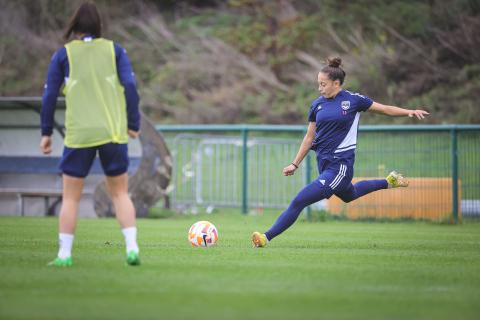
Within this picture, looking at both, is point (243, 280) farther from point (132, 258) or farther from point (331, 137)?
point (331, 137)

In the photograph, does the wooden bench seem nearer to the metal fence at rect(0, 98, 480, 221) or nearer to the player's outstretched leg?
the metal fence at rect(0, 98, 480, 221)

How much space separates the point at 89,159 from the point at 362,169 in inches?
463

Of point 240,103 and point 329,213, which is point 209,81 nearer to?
point 240,103

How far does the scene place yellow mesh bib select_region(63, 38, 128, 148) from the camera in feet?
24.6

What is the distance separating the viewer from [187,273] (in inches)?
295

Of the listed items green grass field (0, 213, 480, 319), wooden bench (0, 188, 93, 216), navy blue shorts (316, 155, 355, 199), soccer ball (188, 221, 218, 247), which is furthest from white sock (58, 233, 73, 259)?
wooden bench (0, 188, 93, 216)

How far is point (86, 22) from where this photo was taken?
24.8 feet

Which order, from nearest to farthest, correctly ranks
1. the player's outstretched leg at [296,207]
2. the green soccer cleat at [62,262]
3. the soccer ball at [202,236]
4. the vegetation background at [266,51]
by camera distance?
the green soccer cleat at [62,262]
the player's outstretched leg at [296,207]
the soccer ball at [202,236]
the vegetation background at [266,51]

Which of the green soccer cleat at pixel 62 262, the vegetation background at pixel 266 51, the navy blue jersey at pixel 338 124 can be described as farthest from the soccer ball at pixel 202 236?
the vegetation background at pixel 266 51

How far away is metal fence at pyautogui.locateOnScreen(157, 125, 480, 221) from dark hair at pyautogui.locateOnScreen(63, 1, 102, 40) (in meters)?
11.2

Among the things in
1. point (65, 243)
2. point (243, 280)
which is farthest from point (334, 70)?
point (65, 243)

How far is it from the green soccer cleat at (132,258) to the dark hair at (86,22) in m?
1.83

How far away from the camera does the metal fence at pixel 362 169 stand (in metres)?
17.9

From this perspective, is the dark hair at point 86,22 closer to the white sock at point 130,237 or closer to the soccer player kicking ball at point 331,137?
the white sock at point 130,237
